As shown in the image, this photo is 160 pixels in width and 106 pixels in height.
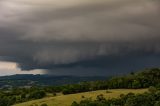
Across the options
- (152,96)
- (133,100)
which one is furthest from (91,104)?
(152,96)

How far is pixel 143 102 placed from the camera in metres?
185

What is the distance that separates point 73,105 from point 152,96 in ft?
141

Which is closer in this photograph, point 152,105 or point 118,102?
point 152,105

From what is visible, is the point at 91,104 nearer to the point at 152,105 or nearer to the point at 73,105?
the point at 73,105

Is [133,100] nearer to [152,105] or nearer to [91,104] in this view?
[152,105]

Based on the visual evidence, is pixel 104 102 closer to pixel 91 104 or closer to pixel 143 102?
pixel 91 104

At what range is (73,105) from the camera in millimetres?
191750

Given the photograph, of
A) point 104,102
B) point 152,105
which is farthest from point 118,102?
point 152,105

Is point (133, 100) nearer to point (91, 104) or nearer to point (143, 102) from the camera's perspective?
point (143, 102)

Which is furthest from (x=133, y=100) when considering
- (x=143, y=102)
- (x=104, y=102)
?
(x=104, y=102)

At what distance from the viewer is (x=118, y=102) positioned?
193m

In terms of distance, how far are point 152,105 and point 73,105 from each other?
4116 cm

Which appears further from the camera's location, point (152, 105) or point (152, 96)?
point (152, 96)

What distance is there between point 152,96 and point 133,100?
15.6m
